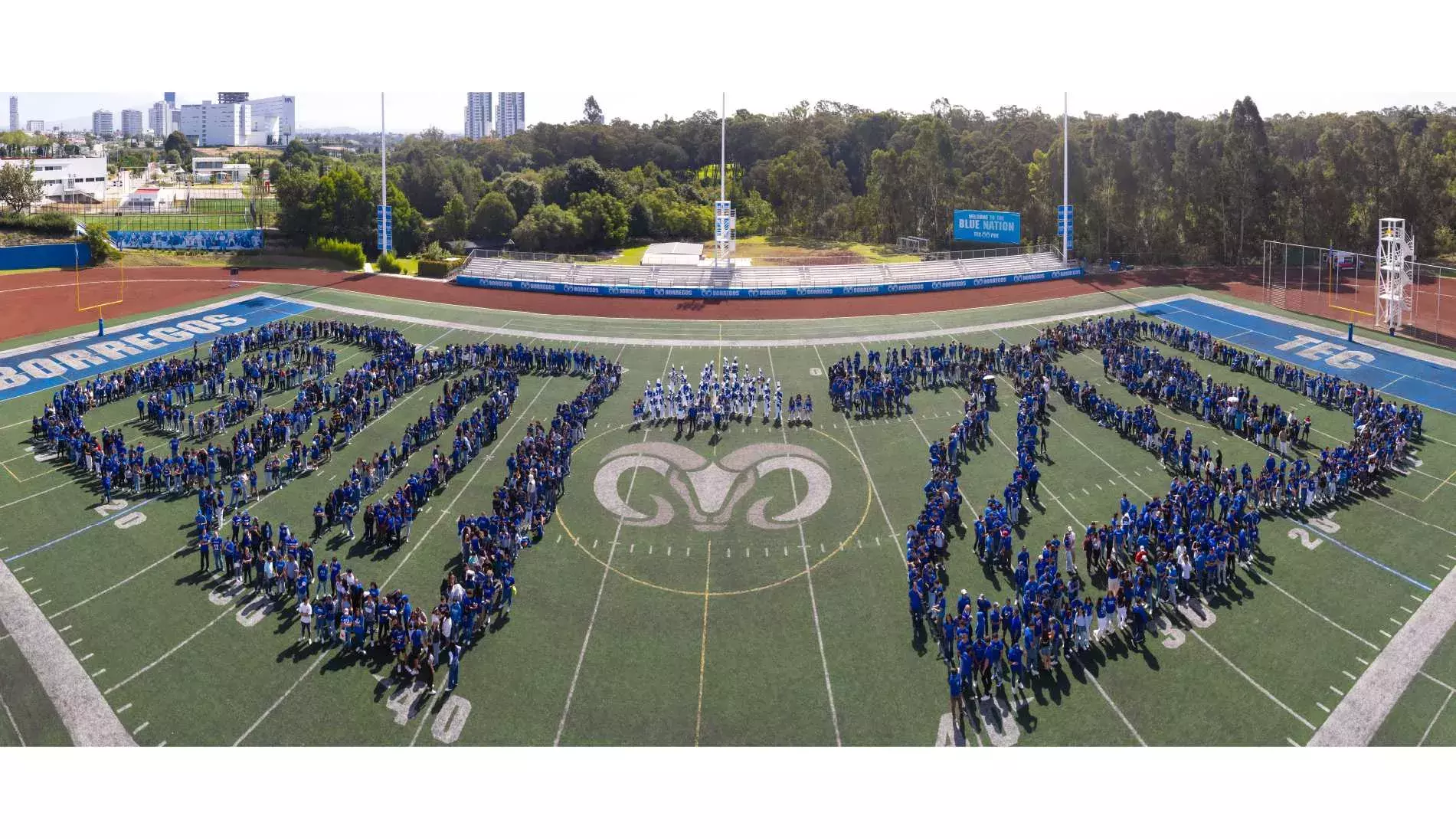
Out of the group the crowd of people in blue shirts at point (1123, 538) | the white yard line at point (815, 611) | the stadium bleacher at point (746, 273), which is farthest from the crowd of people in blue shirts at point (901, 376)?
the stadium bleacher at point (746, 273)

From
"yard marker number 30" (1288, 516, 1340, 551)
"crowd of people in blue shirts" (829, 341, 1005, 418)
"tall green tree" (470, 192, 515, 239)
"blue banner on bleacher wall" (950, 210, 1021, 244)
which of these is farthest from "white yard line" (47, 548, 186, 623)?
"blue banner on bleacher wall" (950, 210, 1021, 244)

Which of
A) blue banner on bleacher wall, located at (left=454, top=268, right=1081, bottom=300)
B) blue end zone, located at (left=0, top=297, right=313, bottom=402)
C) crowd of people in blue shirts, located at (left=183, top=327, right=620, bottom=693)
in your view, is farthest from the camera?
blue banner on bleacher wall, located at (left=454, top=268, right=1081, bottom=300)

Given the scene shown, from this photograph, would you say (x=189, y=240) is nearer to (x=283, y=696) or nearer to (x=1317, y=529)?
(x=283, y=696)

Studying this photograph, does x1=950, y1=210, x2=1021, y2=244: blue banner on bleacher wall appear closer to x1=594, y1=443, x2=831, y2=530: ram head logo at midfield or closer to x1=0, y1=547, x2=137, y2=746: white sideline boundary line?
x1=594, y1=443, x2=831, y2=530: ram head logo at midfield

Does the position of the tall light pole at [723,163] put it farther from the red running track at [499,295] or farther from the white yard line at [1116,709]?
the white yard line at [1116,709]

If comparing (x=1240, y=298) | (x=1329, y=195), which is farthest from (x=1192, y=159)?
(x=1240, y=298)

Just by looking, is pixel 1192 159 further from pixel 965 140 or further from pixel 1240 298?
pixel 965 140

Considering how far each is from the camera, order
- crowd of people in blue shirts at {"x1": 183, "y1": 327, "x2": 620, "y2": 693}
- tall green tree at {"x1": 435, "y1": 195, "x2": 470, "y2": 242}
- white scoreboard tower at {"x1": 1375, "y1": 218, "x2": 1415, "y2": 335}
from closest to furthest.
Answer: crowd of people in blue shirts at {"x1": 183, "y1": 327, "x2": 620, "y2": 693}, white scoreboard tower at {"x1": 1375, "y1": 218, "x2": 1415, "y2": 335}, tall green tree at {"x1": 435, "y1": 195, "x2": 470, "y2": 242}
